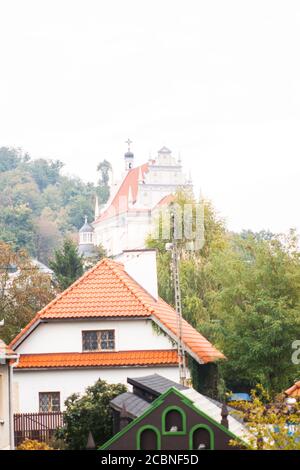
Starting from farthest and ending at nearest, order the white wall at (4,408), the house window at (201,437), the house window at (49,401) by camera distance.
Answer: the house window at (49,401)
the white wall at (4,408)
the house window at (201,437)

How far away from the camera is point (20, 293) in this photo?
48.9m

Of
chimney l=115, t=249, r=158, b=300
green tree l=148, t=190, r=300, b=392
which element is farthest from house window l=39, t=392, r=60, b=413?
green tree l=148, t=190, r=300, b=392

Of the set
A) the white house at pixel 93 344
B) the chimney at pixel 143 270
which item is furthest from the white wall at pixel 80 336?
the chimney at pixel 143 270

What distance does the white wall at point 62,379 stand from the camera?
3453 cm

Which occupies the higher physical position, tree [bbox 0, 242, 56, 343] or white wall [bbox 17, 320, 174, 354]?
tree [bbox 0, 242, 56, 343]

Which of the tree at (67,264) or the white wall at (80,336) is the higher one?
the tree at (67,264)

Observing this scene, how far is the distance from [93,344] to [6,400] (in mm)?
8186

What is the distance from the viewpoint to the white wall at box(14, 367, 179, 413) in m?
34.5

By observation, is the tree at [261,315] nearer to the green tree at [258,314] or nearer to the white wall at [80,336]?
the green tree at [258,314]

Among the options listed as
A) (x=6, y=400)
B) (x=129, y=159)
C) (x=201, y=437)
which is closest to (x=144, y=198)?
(x=129, y=159)

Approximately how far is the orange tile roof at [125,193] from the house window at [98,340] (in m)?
108

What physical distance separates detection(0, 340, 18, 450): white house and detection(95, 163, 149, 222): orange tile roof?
116 metres

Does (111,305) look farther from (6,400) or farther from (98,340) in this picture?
(6,400)

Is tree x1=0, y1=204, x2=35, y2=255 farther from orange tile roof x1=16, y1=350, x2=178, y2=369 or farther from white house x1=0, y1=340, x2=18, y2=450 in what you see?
white house x1=0, y1=340, x2=18, y2=450
